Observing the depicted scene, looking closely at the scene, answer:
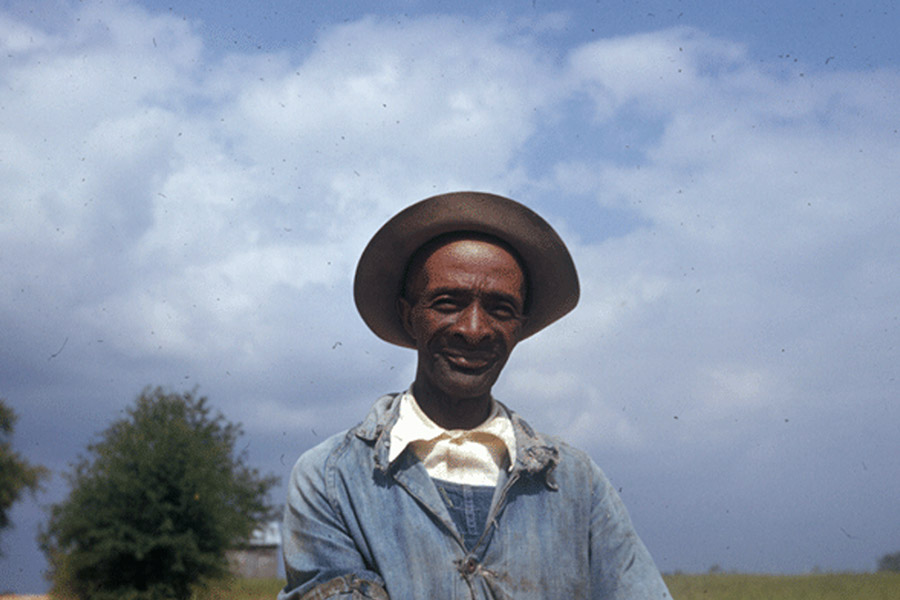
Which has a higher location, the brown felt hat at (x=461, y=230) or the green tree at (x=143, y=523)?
the green tree at (x=143, y=523)

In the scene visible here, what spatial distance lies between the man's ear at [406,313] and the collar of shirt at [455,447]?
0.36 metres

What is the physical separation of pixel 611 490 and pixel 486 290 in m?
0.96

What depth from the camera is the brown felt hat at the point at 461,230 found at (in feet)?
11.2

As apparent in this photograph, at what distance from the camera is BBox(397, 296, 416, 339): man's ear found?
3538 mm

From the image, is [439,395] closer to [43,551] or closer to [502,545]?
[502,545]

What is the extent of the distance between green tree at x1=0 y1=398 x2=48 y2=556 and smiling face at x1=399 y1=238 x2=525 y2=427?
29753 mm

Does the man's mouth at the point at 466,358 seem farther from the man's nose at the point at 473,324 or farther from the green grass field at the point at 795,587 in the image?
the green grass field at the point at 795,587

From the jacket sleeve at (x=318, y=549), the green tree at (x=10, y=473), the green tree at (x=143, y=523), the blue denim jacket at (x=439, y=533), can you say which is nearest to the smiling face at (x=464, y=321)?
the blue denim jacket at (x=439, y=533)

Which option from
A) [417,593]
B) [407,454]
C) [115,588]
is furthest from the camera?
[115,588]

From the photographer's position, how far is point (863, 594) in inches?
613

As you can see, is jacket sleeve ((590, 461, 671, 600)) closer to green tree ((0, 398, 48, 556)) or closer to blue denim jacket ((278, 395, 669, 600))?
blue denim jacket ((278, 395, 669, 600))

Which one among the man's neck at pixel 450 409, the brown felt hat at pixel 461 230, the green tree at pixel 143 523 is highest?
the green tree at pixel 143 523

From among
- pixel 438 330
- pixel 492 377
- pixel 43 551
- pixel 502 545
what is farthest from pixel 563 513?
pixel 43 551

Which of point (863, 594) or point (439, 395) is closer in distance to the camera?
point (439, 395)
